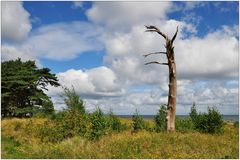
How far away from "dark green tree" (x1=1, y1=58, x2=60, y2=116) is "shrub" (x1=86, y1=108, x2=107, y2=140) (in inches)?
1058

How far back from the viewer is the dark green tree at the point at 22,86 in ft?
171

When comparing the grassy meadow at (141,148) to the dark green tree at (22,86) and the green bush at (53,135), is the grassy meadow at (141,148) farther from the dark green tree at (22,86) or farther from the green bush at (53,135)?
the dark green tree at (22,86)

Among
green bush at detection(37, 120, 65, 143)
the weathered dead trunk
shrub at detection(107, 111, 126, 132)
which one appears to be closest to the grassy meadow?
green bush at detection(37, 120, 65, 143)

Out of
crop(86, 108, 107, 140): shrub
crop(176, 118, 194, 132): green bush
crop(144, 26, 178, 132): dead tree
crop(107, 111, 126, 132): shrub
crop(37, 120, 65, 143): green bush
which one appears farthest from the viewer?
crop(176, 118, 194, 132): green bush

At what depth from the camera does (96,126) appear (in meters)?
25.6

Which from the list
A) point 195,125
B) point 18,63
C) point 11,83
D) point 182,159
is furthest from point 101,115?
point 18,63

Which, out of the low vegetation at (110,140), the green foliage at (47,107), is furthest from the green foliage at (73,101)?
the green foliage at (47,107)

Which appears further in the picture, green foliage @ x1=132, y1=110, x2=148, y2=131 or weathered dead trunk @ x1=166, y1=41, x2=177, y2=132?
green foliage @ x1=132, y1=110, x2=148, y2=131

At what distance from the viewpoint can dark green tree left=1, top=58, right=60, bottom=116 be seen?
5197 centimetres

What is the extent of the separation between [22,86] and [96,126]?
92.0ft

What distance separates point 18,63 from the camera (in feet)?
184

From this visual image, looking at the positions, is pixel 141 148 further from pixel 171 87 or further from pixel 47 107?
pixel 47 107

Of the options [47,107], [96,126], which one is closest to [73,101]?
[96,126]

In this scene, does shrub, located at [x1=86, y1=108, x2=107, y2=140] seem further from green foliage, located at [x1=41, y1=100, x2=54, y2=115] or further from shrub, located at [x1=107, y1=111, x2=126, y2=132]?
green foliage, located at [x1=41, y1=100, x2=54, y2=115]
